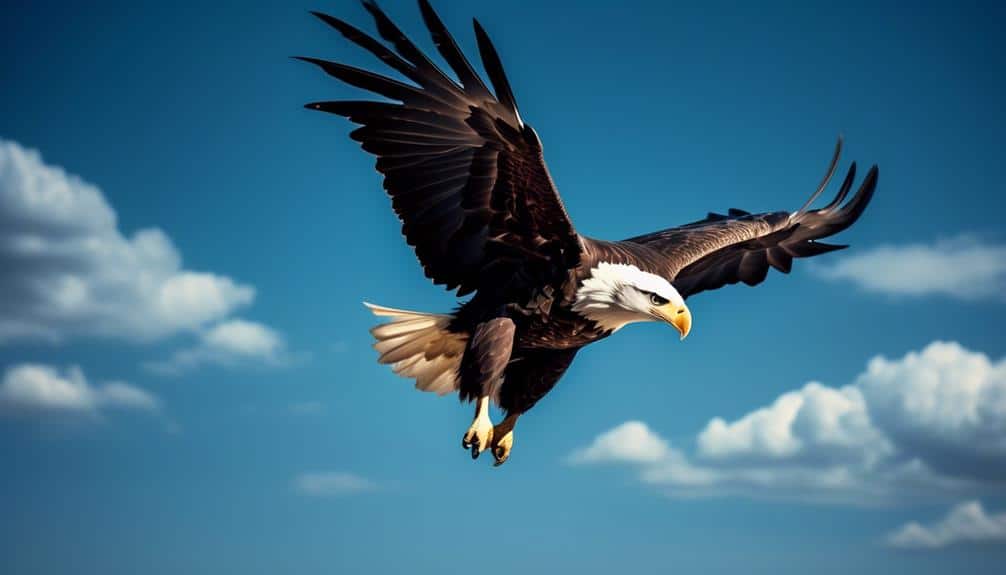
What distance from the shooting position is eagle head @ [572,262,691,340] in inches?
219

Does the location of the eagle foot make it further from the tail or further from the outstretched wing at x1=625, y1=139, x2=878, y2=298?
the outstretched wing at x1=625, y1=139, x2=878, y2=298

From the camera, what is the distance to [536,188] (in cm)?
534

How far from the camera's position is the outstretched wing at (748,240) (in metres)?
6.86

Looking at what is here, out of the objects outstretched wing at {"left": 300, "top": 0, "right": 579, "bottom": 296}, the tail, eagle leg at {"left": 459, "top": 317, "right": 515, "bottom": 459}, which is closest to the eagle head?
outstretched wing at {"left": 300, "top": 0, "right": 579, "bottom": 296}

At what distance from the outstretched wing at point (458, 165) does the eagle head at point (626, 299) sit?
18 centimetres

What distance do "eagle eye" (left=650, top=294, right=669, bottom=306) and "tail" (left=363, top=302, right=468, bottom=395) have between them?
122 cm

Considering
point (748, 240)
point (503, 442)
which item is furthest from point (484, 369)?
point (748, 240)

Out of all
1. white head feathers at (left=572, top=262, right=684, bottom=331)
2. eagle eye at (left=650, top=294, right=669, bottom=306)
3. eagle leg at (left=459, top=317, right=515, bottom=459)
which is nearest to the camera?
eagle leg at (left=459, top=317, right=515, bottom=459)

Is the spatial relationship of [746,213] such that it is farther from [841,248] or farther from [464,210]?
[464,210]

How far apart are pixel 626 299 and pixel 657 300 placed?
0.70 feet

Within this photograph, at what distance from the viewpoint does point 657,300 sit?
18.9 ft

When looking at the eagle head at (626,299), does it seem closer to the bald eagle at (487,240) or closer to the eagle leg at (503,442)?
the bald eagle at (487,240)

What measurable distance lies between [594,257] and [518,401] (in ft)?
3.59

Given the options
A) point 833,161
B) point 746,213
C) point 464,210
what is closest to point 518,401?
point 464,210
